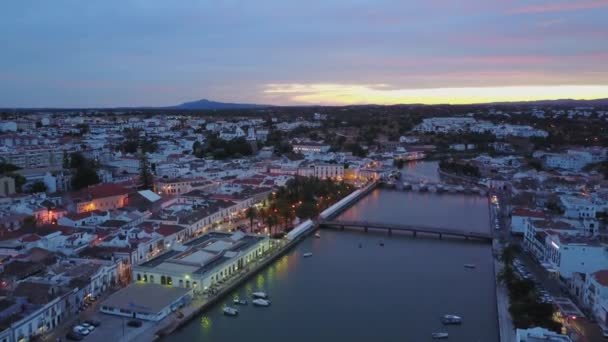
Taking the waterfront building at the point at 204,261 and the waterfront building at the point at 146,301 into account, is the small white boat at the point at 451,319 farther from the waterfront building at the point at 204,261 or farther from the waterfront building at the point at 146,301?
the waterfront building at the point at 146,301

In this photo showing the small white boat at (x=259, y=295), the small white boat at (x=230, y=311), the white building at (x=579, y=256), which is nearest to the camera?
the small white boat at (x=230, y=311)

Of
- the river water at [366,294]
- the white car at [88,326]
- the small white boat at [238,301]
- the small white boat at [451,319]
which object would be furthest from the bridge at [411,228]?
the white car at [88,326]

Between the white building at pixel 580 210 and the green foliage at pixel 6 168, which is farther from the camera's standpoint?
the green foliage at pixel 6 168

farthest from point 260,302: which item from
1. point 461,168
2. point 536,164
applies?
point 536,164

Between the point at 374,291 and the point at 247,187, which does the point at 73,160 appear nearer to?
the point at 247,187

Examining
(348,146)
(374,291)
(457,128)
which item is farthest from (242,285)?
(457,128)

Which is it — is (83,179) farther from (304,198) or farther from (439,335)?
(439,335)
